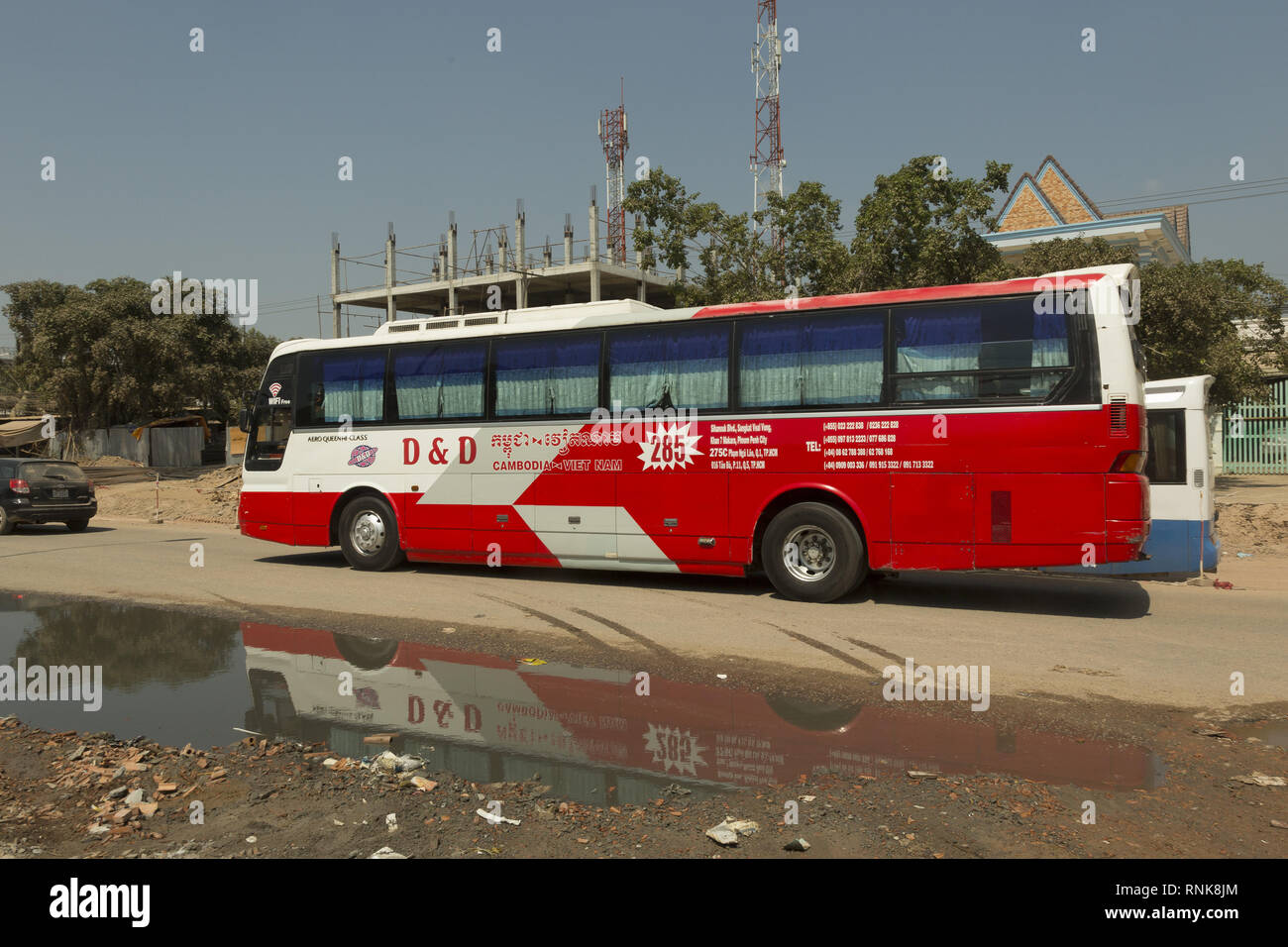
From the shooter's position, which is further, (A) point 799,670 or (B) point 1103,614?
(B) point 1103,614

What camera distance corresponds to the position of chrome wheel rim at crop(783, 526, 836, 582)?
1034 centimetres

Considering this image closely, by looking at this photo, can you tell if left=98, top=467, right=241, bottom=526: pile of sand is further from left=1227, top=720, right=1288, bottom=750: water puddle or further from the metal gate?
the metal gate

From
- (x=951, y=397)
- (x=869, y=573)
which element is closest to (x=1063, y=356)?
(x=951, y=397)

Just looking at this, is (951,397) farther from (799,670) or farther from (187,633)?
(187,633)

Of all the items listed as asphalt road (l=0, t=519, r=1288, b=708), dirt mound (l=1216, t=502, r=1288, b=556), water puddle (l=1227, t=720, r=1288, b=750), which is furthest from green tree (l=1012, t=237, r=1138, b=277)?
water puddle (l=1227, t=720, r=1288, b=750)

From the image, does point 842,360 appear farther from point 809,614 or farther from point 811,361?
point 809,614

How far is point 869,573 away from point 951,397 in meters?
3.32

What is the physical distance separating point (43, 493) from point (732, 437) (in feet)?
49.1

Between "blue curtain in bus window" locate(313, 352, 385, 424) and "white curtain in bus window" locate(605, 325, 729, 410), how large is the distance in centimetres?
368

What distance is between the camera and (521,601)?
10445mm

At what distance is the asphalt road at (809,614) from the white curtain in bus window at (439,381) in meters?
2.27

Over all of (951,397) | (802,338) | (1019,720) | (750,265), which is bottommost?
(1019,720)

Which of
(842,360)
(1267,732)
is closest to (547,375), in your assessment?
(842,360)
